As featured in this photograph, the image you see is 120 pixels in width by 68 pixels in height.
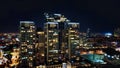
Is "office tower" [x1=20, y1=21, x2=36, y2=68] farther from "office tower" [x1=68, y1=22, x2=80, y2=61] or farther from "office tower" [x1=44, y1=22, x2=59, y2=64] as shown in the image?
"office tower" [x1=68, y1=22, x2=80, y2=61]

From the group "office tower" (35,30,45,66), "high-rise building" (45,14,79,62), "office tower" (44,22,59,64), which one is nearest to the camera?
"office tower" (35,30,45,66)

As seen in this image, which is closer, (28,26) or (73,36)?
(28,26)

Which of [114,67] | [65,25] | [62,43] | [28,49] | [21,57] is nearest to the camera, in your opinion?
[114,67]

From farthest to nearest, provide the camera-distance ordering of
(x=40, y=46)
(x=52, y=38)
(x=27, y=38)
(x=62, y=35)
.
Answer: (x=62, y=35) < (x=52, y=38) < (x=27, y=38) < (x=40, y=46)

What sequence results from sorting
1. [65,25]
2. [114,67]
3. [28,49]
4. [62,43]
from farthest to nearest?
[65,25]
[62,43]
[28,49]
[114,67]

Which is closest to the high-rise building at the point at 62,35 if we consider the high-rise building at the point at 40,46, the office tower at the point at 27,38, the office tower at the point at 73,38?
the office tower at the point at 73,38

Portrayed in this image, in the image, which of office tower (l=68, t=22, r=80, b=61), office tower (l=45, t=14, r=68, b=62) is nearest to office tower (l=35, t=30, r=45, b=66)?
office tower (l=45, t=14, r=68, b=62)

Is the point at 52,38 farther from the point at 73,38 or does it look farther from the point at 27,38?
the point at 73,38

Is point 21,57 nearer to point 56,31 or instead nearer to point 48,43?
point 48,43

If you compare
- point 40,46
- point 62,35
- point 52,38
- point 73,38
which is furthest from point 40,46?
point 73,38

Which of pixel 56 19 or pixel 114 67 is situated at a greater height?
pixel 56 19

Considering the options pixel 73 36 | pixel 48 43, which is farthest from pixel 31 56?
pixel 73 36
